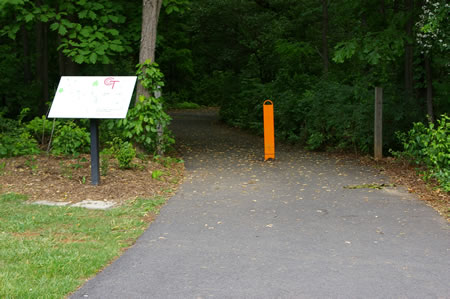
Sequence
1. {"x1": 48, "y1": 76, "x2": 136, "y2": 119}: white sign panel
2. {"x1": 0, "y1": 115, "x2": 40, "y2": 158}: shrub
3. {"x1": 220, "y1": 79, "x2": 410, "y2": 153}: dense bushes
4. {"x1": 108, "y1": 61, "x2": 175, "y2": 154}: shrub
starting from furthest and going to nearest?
{"x1": 220, "y1": 79, "x2": 410, "y2": 153}: dense bushes → {"x1": 108, "y1": 61, "x2": 175, "y2": 154}: shrub → {"x1": 0, "y1": 115, "x2": 40, "y2": 158}: shrub → {"x1": 48, "y1": 76, "x2": 136, "y2": 119}: white sign panel

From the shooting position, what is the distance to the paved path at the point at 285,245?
455 centimetres

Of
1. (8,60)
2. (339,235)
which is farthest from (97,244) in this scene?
(8,60)

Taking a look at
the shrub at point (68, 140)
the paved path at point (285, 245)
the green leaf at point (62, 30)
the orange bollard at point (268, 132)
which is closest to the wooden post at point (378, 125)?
the paved path at point (285, 245)

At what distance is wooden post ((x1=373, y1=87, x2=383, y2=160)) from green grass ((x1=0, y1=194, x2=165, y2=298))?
234 inches

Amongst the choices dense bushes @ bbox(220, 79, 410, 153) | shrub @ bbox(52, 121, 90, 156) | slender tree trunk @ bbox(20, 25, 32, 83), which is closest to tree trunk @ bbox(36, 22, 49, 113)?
slender tree trunk @ bbox(20, 25, 32, 83)

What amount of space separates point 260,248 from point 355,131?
7635 millimetres

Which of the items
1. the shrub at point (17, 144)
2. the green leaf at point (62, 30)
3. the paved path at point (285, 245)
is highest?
the green leaf at point (62, 30)

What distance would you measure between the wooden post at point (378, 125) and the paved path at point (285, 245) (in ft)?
6.76

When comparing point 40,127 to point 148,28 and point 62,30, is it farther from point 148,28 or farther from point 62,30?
point 148,28

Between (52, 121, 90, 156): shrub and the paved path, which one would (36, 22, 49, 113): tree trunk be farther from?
the paved path

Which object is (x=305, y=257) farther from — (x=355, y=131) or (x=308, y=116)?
(x=308, y=116)

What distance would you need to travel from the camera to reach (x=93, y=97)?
8.66 m

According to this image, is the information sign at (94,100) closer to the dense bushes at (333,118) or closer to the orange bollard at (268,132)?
Result: the orange bollard at (268,132)

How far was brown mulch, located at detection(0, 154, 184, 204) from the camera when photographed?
26.9 ft
